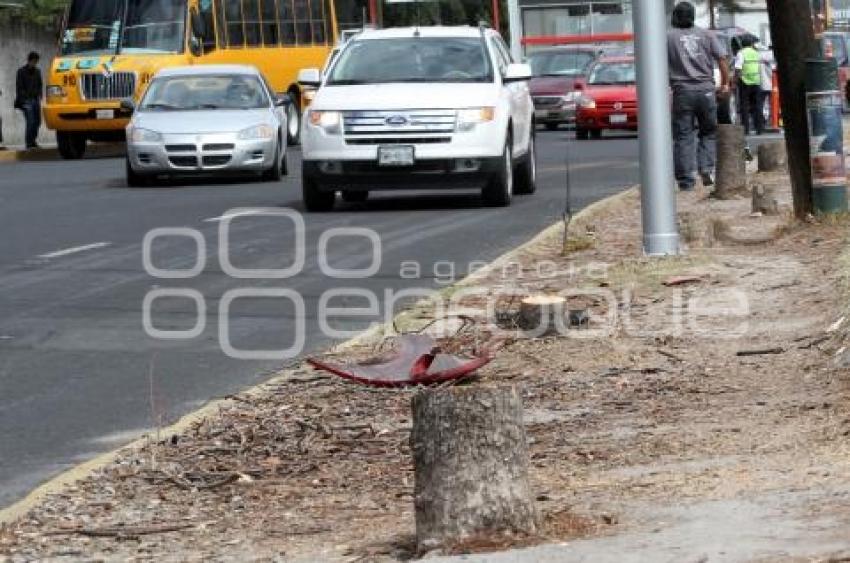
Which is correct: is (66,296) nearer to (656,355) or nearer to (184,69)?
(656,355)

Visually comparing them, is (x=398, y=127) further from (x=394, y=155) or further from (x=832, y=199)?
(x=832, y=199)

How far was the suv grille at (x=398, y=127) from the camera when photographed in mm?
20344

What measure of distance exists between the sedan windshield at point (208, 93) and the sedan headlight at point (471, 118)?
23.7 ft

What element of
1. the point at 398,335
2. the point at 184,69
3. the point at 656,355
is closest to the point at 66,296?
the point at 398,335

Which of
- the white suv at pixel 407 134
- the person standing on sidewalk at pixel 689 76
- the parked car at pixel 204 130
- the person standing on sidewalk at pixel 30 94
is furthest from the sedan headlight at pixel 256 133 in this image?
the person standing on sidewalk at pixel 30 94

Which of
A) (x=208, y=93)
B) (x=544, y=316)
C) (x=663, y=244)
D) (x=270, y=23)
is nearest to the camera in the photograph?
(x=544, y=316)

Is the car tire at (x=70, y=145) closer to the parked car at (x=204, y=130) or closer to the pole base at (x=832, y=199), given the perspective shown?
the parked car at (x=204, y=130)

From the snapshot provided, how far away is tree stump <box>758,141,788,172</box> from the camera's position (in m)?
24.2

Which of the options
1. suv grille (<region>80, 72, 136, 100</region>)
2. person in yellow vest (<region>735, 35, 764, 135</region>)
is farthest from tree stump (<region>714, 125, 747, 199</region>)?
suv grille (<region>80, 72, 136, 100</region>)

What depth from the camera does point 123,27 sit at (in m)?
37.6

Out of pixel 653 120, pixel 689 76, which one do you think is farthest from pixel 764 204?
pixel 653 120

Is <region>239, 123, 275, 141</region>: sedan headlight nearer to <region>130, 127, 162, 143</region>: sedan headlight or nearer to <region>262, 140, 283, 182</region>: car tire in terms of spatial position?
<region>262, 140, 283, 182</region>: car tire

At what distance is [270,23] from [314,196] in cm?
2235

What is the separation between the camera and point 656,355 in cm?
1019
